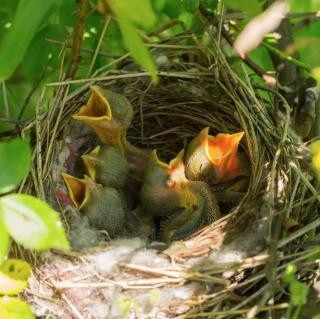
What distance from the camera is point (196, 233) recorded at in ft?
4.73

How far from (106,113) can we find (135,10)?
0.92m

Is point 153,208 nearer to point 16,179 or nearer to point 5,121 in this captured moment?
point 5,121

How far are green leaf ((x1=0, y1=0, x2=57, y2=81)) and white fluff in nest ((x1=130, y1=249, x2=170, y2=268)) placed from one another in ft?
1.90

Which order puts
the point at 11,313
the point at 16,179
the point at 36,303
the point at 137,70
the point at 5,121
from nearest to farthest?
the point at 16,179
the point at 11,313
the point at 36,303
the point at 5,121
the point at 137,70

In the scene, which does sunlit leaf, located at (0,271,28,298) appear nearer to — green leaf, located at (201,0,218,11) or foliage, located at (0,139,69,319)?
foliage, located at (0,139,69,319)

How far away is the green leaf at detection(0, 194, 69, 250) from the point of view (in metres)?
0.71

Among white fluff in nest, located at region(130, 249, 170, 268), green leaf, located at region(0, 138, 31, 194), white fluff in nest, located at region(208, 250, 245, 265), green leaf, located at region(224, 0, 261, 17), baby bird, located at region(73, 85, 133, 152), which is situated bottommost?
white fluff in nest, located at region(130, 249, 170, 268)

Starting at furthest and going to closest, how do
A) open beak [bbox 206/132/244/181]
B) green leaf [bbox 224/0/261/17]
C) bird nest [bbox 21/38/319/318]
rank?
open beak [bbox 206/132/244/181]
bird nest [bbox 21/38/319/318]
green leaf [bbox 224/0/261/17]

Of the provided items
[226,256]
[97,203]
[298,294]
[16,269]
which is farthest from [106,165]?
[298,294]

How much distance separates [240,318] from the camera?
3.71 ft

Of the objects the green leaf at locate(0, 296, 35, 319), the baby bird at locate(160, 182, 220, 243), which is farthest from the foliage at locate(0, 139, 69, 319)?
the baby bird at locate(160, 182, 220, 243)

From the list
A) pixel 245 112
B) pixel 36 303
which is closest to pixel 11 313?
pixel 36 303

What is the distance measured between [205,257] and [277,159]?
0.96 feet

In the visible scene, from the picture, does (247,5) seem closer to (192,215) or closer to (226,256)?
(226,256)
